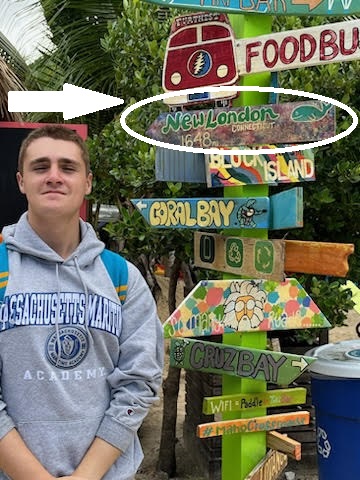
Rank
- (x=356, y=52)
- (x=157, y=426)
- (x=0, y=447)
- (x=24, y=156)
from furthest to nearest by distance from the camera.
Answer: (x=157, y=426)
(x=356, y=52)
(x=24, y=156)
(x=0, y=447)

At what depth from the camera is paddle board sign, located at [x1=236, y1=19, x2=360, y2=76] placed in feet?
9.74

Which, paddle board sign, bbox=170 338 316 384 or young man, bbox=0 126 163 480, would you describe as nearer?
young man, bbox=0 126 163 480

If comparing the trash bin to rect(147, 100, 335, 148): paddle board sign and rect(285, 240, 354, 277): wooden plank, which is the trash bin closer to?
rect(285, 240, 354, 277): wooden plank

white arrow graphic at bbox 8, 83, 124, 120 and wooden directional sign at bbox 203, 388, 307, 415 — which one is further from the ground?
white arrow graphic at bbox 8, 83, 124, 120

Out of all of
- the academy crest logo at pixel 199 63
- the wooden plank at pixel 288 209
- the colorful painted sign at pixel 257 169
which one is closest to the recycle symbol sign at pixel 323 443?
the wooden plank at pixel 288 209

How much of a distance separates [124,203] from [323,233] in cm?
149

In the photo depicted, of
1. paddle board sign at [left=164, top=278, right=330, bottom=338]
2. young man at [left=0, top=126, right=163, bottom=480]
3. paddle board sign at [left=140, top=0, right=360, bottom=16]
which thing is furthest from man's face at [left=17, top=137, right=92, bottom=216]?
paddle board sign at [left=140, top=0, right=360, bottom=16]

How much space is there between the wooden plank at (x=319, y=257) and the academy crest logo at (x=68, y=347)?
1363mm

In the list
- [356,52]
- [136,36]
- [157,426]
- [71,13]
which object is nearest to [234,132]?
[356,52]

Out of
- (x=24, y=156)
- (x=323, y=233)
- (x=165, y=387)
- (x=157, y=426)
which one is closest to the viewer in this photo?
(x=24, y=156)

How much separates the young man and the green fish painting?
1271mm

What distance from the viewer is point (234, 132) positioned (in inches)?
124

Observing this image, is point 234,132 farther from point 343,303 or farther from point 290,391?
point 343,303

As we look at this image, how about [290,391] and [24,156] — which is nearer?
[24,156]
